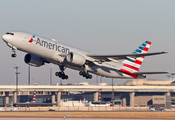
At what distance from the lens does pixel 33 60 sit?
161 ft

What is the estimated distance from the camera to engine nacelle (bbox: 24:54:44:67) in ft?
161

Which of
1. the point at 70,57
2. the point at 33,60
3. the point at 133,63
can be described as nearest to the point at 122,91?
the point at 133,63

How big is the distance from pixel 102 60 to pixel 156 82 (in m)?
94.6

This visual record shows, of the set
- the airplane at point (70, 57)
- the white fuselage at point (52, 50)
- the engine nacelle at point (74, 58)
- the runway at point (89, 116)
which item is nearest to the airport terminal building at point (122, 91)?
the runway at point (89, 116)

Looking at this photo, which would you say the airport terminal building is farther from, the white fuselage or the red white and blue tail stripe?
the white fuselage

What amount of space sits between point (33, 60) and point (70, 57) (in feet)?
22.9

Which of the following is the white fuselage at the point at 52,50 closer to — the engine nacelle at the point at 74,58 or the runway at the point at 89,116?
the engine nacelle at the point at 74,58

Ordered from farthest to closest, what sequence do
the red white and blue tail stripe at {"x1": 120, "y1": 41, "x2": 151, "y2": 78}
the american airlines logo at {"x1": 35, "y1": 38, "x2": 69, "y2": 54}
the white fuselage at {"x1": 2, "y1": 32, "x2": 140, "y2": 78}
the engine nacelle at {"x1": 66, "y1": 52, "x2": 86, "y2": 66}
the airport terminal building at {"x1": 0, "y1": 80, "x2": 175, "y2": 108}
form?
the airport terminal building at {"x1": 0, "y1": 80, "x2": 175, "y2": 108}
the red white and blue tail stripe at {"x1": 120, "y1": 41, "x2": 151, "y2": 78}
the engine nacelle at {"x1": 66, "y1": 52, "x2": 86, "y2": 66}
the american airlines logo at {"x1": 35, "y1": 38, "x2": 69, "y2": 54}
the white fuselage at {"x1": 2, "y1": 32, "x2": 140, "y2": 78}

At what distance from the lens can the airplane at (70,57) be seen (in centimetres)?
4291

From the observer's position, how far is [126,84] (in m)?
138

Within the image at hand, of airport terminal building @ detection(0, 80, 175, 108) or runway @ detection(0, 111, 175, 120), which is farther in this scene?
airport terminal building @ detection(0, 80, 175, 108)

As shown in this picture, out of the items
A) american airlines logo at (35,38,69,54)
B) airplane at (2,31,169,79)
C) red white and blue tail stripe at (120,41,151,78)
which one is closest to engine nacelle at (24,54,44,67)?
airplane at (2,31,169,79)

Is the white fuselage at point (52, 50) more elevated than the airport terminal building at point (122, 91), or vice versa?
the white fuselage at point (52, 50)

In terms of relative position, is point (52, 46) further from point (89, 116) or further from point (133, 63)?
point (89, 116)
